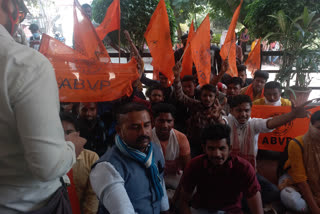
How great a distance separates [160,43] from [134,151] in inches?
92.2

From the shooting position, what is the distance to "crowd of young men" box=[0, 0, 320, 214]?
82cm

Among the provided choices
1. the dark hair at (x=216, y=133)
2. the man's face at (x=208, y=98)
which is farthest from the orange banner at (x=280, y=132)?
the dark hair at (x=216, y=133)

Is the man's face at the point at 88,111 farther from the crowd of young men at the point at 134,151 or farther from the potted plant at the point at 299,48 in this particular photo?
the potted plant at the point at 299,48

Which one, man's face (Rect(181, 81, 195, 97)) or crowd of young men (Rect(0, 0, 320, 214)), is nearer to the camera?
crowd of young men (Rect(0, 0, 320, 214))

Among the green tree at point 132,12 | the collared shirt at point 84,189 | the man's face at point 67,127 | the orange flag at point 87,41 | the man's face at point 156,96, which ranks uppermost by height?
the green tree at point 132,12

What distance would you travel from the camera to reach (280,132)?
3.09 meters

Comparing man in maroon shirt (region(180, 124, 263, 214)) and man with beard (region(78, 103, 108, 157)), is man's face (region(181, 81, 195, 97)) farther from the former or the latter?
man in maroon shirt (region(180, 124, 263, 214))

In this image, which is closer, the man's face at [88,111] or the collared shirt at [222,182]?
the collared shirt at [222,182]

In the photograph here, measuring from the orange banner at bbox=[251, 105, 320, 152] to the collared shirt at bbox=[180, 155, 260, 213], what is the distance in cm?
122

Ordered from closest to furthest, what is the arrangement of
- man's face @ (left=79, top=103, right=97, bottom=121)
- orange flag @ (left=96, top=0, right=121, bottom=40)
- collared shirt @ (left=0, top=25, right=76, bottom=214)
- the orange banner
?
collared shirt @ (left=0, top=25, right=76, bottom=214)
man's face @ (left=79, top=103, right=97, bottom=121)
the orange banner
orange flag @ (left=96, top=0, right=121, bottom=40)

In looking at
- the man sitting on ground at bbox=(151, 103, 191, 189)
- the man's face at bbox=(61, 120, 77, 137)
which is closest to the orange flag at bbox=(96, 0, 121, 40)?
the man sitting on ground at bbox=(151, 103, 191, 189)

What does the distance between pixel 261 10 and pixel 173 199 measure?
14.6 feet

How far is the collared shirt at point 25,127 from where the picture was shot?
2.59ft

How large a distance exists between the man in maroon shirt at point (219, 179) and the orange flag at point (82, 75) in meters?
1.33
